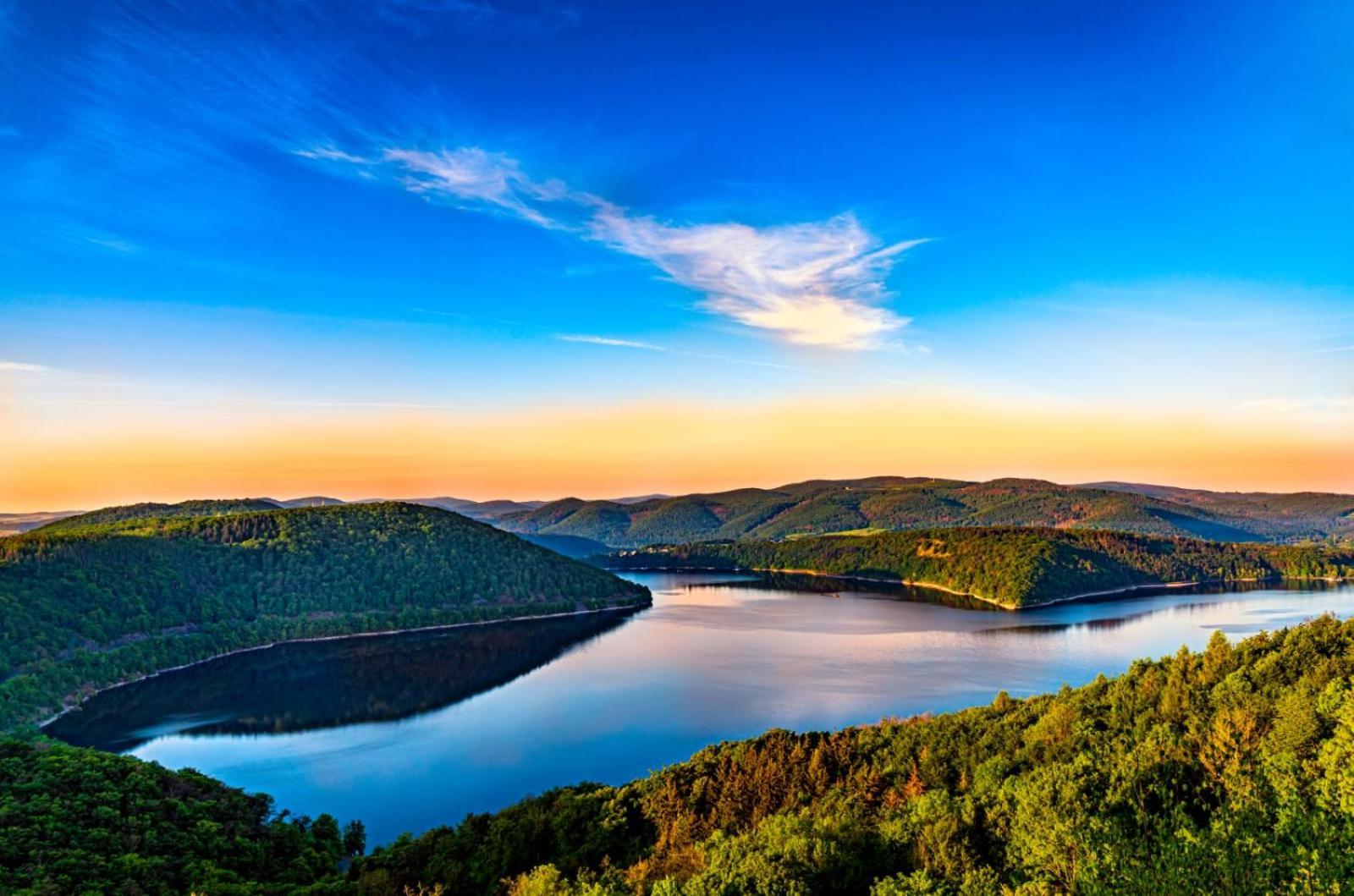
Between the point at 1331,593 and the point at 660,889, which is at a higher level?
the point at 660,889

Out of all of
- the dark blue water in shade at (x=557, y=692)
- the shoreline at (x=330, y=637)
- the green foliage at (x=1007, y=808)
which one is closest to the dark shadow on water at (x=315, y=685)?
the dark blue water in shade at (x=557, y=692)

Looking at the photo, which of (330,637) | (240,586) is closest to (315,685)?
(330,637)

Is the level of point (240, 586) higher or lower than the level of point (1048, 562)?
higher

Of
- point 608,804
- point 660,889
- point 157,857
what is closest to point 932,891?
point 660,889

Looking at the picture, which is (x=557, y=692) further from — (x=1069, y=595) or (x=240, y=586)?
(x=1069, y=595)

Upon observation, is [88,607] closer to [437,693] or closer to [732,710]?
[437,693]

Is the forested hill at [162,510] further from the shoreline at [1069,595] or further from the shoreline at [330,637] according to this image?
the shoreline at [1069,595]
